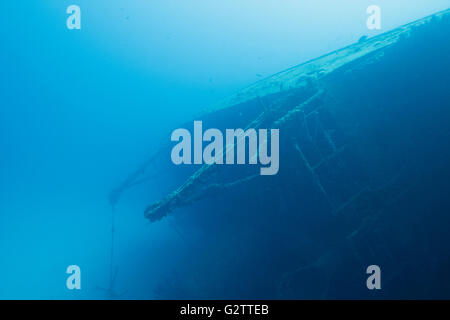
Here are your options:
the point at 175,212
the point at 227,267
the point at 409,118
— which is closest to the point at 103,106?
the point at 175,212

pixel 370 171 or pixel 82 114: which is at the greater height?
pixel 82 114

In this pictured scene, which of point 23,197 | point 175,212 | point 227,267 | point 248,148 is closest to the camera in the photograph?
point 248,148

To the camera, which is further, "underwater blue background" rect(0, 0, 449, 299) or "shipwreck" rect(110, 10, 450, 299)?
"underwater blue background" rect(0, 0, 449, 299)

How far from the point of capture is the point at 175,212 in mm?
7574

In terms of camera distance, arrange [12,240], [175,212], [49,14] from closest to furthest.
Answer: [175,212] → [12,240] → [49,14]

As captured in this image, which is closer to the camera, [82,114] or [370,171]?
[370,171]

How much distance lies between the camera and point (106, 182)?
24172 mm

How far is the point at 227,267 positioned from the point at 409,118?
4.32 meters

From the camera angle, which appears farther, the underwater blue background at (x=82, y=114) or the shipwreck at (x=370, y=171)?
the underwater blue background at (x=82, y=114)

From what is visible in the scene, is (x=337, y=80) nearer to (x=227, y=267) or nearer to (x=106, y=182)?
(x=227, y=267)

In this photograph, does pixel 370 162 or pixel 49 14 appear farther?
pixel 49 14
